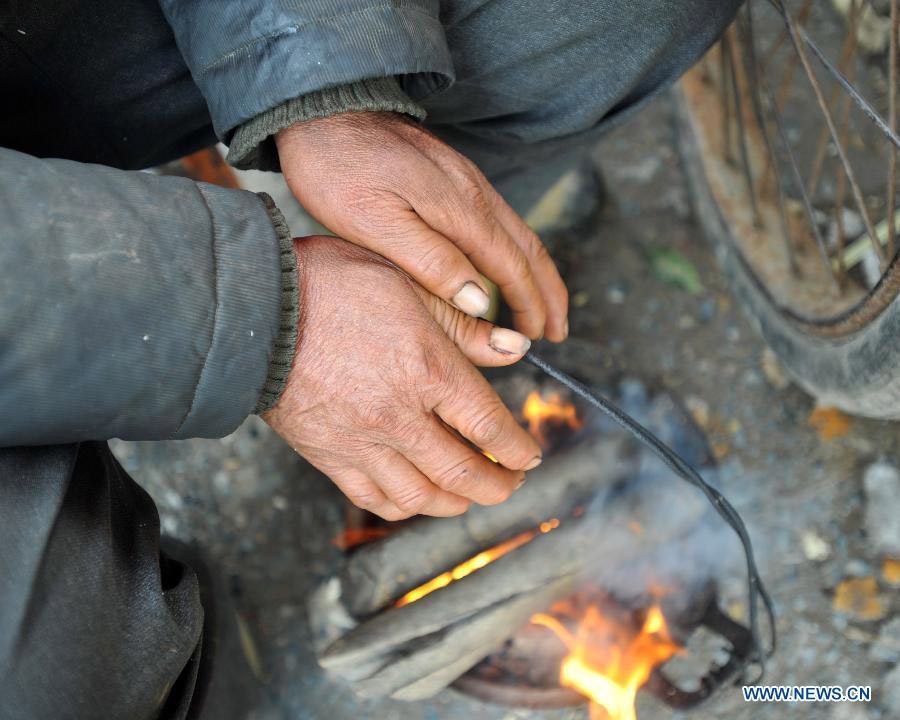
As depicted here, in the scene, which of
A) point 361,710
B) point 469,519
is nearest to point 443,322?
point 469,519

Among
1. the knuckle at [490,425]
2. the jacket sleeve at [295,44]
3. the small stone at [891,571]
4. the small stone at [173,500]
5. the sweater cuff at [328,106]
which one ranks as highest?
the jacket sleeve at [295,44]

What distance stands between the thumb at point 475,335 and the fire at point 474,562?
42 cm

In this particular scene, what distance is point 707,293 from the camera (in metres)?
1.85

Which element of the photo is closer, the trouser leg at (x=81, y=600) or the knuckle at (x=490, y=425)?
the trouser leg at (x=81, y=600)

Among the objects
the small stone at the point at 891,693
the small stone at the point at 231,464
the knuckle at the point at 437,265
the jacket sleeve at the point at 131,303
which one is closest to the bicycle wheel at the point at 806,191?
the small stone at the point at 891,693

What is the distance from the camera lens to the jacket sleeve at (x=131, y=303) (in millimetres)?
789

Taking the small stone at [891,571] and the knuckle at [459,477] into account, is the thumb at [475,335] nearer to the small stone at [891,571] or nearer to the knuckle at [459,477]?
the knuckle at [459,477]

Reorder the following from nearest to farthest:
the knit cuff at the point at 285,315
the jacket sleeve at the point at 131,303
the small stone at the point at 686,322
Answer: the jacket sleeve at the point at 131,303 < the knit cuff at the point at 285,315 < the small stone at the point at 686,322

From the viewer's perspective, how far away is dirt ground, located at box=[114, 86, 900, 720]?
1.46m

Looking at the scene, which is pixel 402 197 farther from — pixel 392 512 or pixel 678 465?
pixel 678 465

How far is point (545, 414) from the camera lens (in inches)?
57.6

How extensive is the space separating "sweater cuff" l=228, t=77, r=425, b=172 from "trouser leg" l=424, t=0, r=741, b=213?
196mm

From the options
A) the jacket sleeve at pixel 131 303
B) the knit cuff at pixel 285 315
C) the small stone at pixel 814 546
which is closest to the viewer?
the jacket sleeve at pixel 131 303

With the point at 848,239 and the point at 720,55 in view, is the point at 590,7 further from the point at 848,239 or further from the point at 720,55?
the point at 848,239
